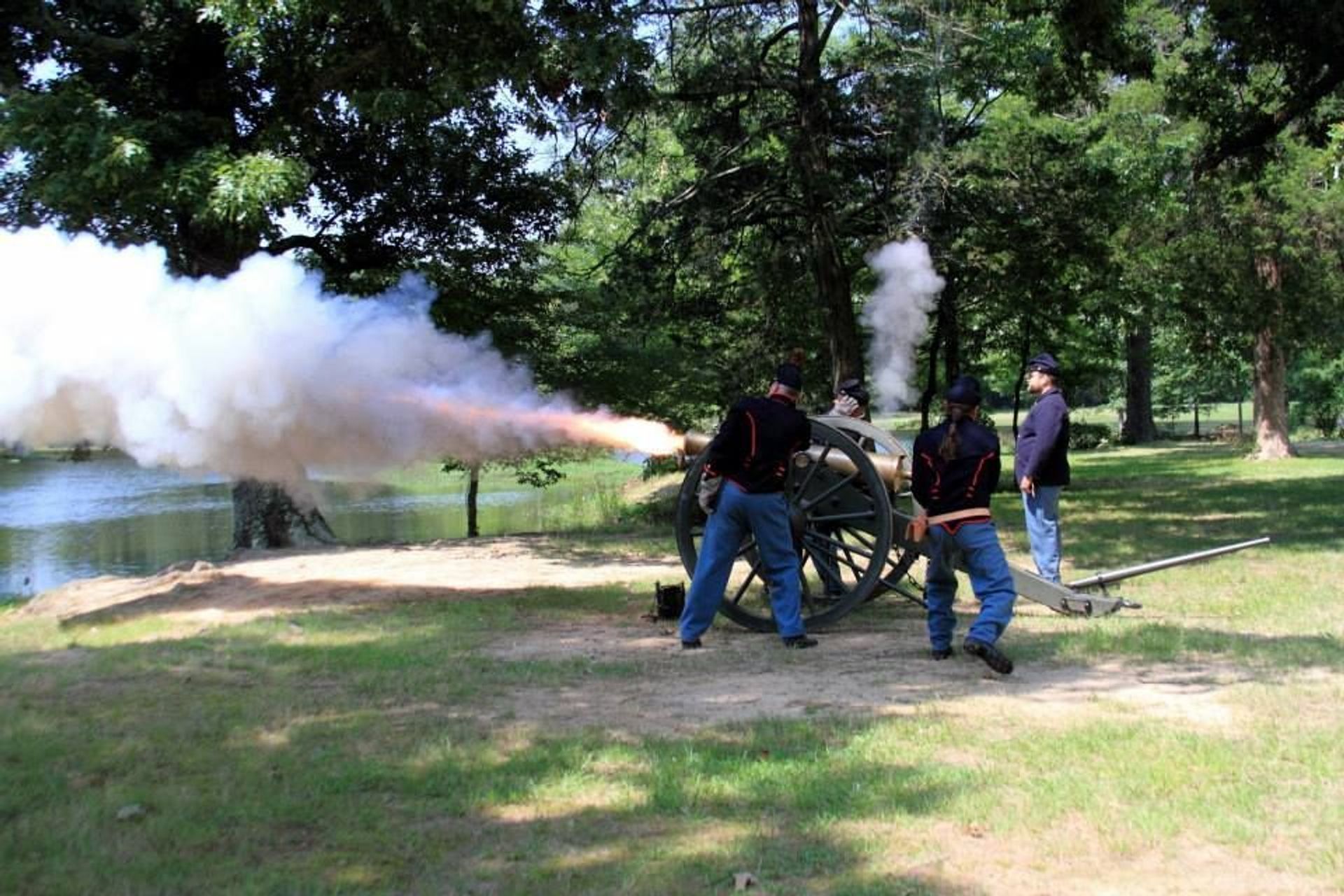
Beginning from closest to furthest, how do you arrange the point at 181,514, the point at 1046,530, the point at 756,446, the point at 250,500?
1. the point at 756,446
2. the point at 1046,530
3. the point at 250,500
4. the point at 181,514

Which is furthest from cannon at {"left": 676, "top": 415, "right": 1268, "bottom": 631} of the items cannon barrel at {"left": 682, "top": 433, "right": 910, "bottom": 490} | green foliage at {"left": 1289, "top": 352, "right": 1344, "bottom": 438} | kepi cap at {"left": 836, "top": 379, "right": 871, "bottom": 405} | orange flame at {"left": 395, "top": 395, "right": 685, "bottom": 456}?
green foliage at {"left": 1289, "top": 352, "right": 1344, "bottom": 438}

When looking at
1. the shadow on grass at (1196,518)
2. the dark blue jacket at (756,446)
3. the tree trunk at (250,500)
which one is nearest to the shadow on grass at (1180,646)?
the dark blue jacket at (756,446)

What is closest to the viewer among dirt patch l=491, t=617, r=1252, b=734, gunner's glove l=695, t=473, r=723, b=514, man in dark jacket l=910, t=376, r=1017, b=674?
dirt patch l=491, t=617, r=1252, b=734

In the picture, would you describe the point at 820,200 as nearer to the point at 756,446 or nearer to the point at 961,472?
the point at 756,446

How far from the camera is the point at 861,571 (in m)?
8.44

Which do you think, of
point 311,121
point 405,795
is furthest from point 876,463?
point 311,121

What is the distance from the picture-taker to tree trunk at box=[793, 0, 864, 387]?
1402 cm

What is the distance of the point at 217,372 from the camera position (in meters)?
8.80

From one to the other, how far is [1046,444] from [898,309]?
821 cm

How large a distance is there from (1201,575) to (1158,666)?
390 centimetres

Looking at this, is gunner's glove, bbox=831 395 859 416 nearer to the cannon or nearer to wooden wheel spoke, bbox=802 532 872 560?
the cannon

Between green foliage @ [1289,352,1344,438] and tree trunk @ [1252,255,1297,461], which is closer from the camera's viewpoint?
tree trunk @ [1252,255,1297,461]

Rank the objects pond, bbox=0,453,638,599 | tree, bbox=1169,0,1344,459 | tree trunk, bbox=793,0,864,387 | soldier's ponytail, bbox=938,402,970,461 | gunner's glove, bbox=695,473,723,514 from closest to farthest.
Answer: soldier's ponytail, bbox=938,402,970,461 < gunner's glove, bbox=695,473,723,514 < tree, bbox=1169,0,1344,459 < tree trunk, bbox=793,0,864,387 < pond, bbox=0,453,638,599

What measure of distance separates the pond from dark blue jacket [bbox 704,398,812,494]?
345 inches
